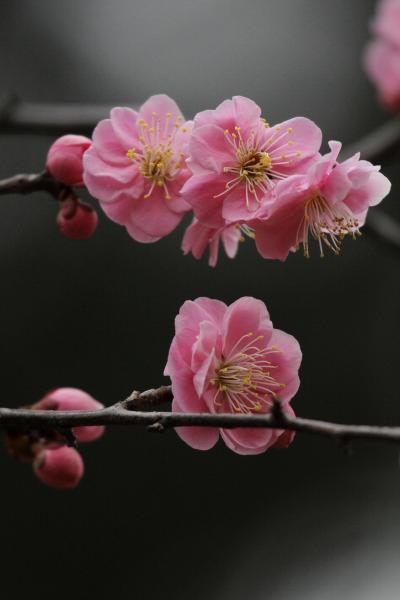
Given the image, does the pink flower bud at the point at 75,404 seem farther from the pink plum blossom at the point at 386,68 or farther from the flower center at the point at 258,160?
the pink plum blossom at the point at 386,68

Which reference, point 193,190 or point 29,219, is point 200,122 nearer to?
point 193,190

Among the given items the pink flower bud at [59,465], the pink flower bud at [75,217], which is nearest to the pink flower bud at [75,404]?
the pink flower bud at [59,465]

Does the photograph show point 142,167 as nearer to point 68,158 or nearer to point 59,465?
point 68,158

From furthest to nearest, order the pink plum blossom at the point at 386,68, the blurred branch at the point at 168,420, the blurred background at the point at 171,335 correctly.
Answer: the blurred background at the point at 171,335
the pink plum blossom at the point at 386,68
the blurred branch at the point at 168,420

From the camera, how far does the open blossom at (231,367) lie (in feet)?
3.39

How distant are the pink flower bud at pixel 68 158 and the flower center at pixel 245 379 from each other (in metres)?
0.35

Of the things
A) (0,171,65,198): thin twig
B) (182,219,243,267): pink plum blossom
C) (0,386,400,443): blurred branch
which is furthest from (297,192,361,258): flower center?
(0,171,65,198): thin twig

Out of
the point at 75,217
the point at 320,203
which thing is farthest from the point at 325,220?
the point at 75,217

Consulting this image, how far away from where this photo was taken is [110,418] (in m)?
0.95

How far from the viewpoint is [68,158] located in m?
1.26

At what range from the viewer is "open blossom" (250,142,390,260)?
1069 mm

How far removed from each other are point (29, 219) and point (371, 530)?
3.58m

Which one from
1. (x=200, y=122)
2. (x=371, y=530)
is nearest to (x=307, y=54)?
(x=371, y=530)

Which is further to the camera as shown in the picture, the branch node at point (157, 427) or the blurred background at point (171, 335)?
the blurred background at point (171, 335)
